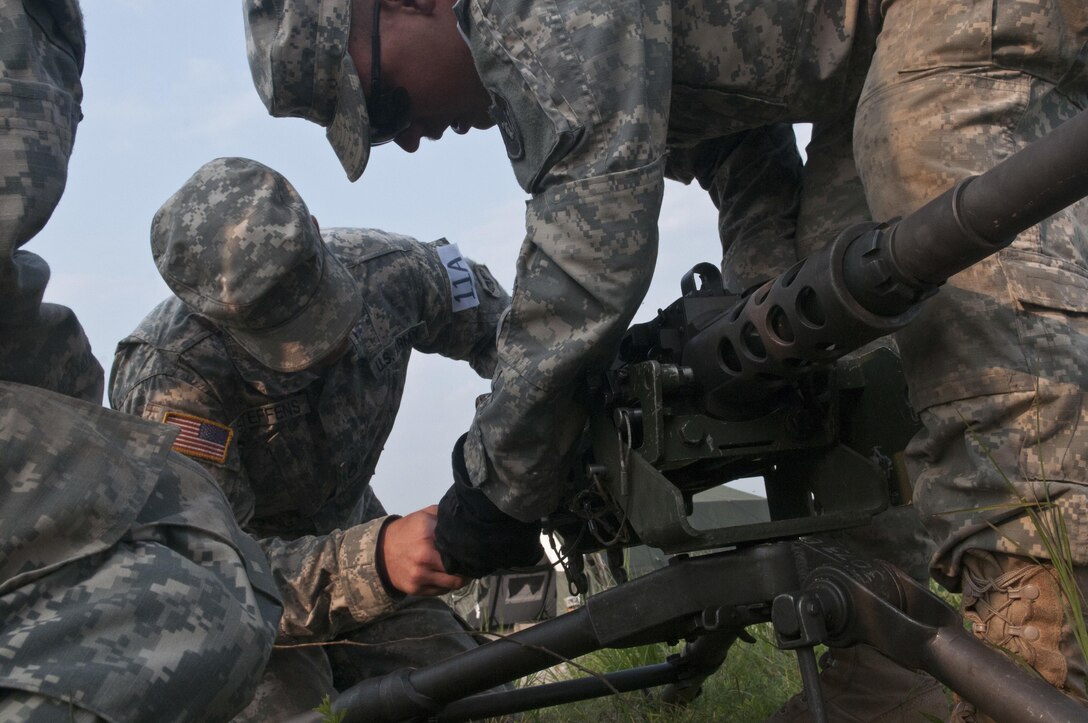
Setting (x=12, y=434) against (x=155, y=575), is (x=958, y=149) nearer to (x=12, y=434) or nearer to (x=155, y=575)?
(x=155, y=575)

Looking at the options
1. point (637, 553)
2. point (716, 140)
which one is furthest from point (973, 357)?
point (637, 553)

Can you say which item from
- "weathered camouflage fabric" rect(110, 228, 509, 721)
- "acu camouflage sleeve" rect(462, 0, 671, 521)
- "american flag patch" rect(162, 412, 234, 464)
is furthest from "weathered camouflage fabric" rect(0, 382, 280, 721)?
"american flag patch" rect(162, 412, 234, 464)

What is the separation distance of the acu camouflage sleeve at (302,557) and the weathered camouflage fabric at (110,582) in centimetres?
126

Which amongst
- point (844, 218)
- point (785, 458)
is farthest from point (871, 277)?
point (844, 218)

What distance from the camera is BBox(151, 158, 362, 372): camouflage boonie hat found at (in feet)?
10.5

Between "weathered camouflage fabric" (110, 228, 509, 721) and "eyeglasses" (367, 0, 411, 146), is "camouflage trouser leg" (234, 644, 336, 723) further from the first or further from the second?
"eyeglasses" (367, 0, 411, 146)

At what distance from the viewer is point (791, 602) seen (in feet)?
6.39

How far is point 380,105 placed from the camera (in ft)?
9.78

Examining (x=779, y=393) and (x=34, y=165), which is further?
(x=779, y=393)

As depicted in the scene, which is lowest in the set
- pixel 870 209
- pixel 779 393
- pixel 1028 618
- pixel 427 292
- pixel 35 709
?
pixel 1028 618

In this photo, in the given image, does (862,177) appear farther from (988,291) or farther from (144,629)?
(144,629)

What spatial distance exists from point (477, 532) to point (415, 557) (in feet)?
1.28

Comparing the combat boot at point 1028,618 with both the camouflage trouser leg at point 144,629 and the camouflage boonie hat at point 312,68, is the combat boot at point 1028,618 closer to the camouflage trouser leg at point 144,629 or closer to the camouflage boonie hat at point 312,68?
the camouflage trouser leg at point 144,629

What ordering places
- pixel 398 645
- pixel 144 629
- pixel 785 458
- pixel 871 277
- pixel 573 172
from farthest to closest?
1. pixel 398 645
2. pixel 785 458
3. pixel 573 172
4. pixel 871 277
5. pixel 144 629
